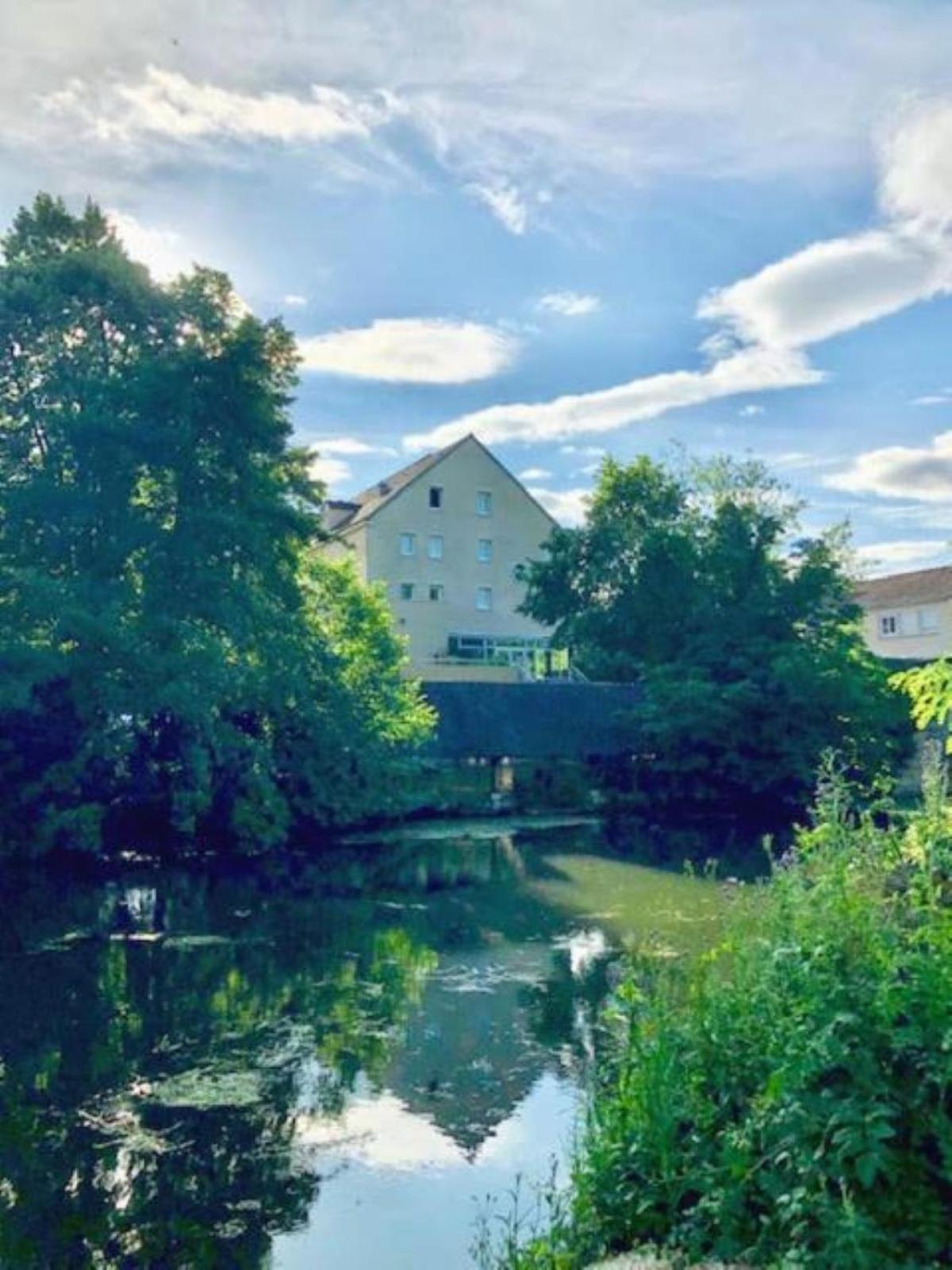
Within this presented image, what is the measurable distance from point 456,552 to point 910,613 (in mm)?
20461

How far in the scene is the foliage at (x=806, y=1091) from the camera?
3.36 m

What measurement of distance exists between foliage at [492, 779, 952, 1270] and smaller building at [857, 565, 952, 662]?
4277 centimetres

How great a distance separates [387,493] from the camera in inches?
1661

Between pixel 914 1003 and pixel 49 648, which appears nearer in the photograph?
pixel 914 1003

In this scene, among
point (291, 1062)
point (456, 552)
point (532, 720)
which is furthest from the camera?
point (456, 552)

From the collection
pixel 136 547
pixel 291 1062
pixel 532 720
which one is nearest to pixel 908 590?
pixel 532 720

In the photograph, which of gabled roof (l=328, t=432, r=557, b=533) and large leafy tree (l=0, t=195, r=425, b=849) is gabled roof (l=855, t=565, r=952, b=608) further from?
→ large leafy tree (l=0, t=195, r=425, b=849)

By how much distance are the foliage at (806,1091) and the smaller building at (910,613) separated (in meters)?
42.8

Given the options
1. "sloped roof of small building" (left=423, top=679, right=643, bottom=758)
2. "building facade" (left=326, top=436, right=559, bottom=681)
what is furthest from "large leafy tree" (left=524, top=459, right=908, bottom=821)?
"building facade" (left=326, top=436, right=559, bottom=681)

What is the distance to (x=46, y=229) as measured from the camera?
62.2 ft

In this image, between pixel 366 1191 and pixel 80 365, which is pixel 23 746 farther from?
pixel 366 1191

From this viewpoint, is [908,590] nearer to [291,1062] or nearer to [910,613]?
[910,613]

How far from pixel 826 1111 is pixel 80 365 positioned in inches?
682

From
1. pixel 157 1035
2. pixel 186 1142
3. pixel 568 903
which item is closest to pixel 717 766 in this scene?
pixel 568 903
